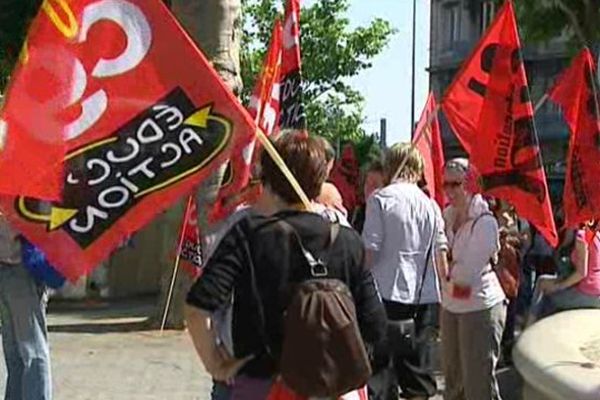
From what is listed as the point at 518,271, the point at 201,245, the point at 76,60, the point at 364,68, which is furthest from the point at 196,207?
the point at 364,68

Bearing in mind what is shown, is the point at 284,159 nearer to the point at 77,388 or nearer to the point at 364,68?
the point at 77,388

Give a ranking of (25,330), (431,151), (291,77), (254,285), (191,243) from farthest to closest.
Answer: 1. (191,243)
2. (431,151)
3. (291,77)
4. (25,330)
5. (254,285)

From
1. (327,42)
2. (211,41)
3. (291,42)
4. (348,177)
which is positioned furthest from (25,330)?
(327,42)

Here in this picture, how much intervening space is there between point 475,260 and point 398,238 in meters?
0.73

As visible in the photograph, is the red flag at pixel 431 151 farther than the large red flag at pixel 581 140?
Yes

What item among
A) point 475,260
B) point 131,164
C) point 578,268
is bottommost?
point 578,268

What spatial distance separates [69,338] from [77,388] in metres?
3.66

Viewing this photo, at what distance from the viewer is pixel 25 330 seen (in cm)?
791

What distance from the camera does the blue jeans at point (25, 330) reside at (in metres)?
7.86

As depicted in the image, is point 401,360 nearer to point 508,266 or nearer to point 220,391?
point 220,391

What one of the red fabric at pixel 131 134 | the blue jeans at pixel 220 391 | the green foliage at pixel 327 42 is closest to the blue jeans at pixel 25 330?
the blue jeans at pixel 220 391

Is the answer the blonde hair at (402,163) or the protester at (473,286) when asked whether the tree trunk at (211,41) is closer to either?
the protester at (473,286)

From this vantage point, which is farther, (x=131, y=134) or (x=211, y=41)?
(x=211, y=41)

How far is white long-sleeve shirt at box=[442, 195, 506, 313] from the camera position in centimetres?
832
